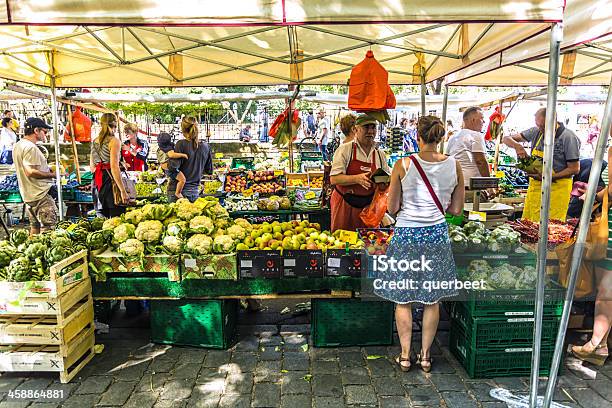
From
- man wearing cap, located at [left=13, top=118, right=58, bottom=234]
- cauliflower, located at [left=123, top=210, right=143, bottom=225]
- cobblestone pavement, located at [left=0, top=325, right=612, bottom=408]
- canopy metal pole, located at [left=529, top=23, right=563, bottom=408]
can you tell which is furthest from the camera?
man wearing cap, located at [left=13, top=118, right=58, bottom=234]

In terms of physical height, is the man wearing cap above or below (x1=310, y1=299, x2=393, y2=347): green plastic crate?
above

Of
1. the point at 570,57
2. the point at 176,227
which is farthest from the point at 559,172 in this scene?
the point at 176,227

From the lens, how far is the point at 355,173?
457cm

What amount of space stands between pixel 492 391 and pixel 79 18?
379 centimetres

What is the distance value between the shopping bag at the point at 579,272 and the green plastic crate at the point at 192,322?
2.88 meters

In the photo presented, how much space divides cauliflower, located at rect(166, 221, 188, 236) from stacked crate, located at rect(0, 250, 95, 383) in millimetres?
761

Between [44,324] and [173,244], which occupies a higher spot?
[173,244]

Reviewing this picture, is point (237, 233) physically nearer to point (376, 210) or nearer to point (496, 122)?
point (376, 210)

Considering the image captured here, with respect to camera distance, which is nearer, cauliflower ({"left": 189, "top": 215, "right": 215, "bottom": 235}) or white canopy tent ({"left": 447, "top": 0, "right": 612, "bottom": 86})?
white canopy tent ({"left": 447, "top": 0, "right": 612, "bottom": 86})

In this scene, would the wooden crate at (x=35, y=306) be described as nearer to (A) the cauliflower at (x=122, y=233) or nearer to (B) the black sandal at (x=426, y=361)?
(A) the cauliflower at (x=122, y=233)

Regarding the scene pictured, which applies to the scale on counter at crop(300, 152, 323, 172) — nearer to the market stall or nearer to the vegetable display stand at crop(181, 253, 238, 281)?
the market stall

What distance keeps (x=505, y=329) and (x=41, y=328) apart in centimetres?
357

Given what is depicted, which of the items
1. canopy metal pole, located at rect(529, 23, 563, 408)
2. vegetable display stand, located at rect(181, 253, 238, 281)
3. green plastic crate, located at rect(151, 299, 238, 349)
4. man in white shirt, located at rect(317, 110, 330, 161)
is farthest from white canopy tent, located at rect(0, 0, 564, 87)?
man in white shirt, located at rect(317, 110, 330, 161)

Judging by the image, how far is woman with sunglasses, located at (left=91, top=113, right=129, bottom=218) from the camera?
5762mm
